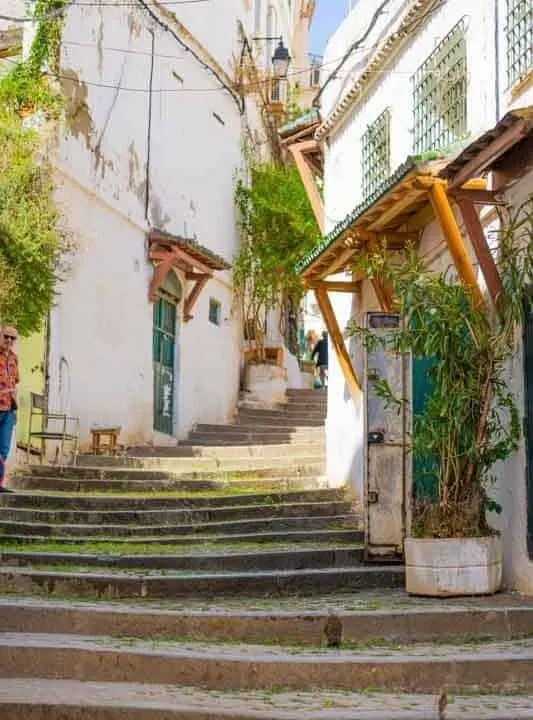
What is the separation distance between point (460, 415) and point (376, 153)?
17.3ft

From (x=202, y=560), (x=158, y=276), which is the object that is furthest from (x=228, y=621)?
(x=158, y=276)

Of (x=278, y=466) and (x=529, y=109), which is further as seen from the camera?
(x=278, y=466)

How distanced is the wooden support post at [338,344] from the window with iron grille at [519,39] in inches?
150

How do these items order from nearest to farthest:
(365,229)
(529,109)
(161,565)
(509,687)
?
(509,687)
(529,109)
(161,565)
(365,229)

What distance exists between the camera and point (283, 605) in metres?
8.23

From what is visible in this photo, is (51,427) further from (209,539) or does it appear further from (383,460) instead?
(383,460)

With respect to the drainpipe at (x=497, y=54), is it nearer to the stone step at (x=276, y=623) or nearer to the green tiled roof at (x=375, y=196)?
the green tiled roof at (x=375, y=196)

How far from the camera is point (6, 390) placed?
11.5 meters

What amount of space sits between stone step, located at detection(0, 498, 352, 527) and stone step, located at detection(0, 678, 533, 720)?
5050 millimetres

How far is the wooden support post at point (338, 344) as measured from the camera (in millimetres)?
12547

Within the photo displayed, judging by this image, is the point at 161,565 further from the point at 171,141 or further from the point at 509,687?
the point at 171,141

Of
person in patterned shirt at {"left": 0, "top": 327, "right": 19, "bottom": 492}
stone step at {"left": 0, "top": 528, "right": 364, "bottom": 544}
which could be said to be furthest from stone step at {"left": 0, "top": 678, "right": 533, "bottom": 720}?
person in patterned shirt at {"left": 0, "top": 327, "right": 19, "bottom": 492}

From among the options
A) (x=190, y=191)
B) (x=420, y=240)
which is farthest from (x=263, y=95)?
(x=420, y=240)

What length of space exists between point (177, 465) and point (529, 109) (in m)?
7.90
